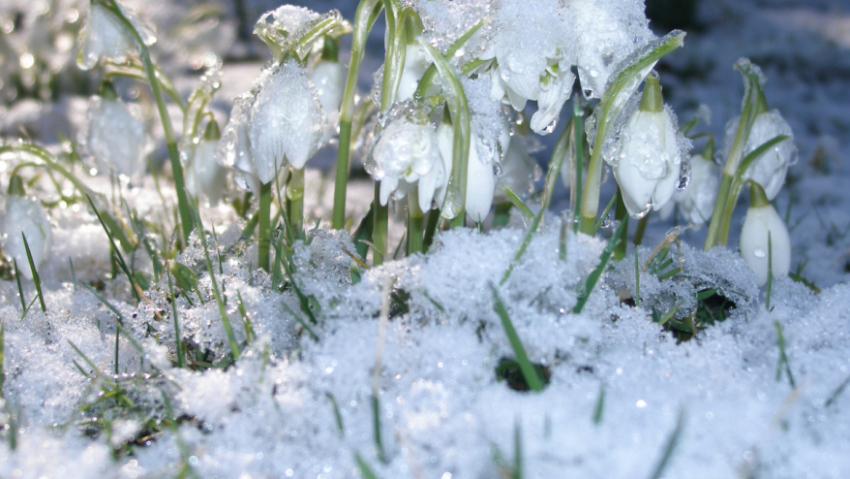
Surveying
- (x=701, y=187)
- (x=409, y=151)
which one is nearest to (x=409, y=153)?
(x=409, y=151)

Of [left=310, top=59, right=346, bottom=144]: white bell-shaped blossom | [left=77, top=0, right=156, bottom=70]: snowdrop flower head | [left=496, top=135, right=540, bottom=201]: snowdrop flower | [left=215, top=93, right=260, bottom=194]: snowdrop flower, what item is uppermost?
[left=77, top=0, right=156, bottom=70]: snowdrop flower head

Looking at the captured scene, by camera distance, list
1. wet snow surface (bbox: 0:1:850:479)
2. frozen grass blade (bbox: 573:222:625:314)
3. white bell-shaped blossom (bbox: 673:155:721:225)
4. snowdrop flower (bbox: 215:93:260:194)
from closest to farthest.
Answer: wet snow surface (bbox: 0:1:850:479) < frozen grass blade (bbox: 573:222:625:314) < snowdrop flower (bbox: 215:93:260:194) < white bell-shaped blossom (bbox: 673:155:721:225)

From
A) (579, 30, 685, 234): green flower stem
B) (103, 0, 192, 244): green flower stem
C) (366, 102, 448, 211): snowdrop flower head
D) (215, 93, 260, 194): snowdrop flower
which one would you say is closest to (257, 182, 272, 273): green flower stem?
(215, 93, 260, 194): snowdrop flower

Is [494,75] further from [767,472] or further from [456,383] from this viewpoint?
[767,472]

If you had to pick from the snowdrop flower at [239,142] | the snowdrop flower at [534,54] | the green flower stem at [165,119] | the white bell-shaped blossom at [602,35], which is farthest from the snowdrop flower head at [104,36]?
the white bell-shaped blossom at [602,35]

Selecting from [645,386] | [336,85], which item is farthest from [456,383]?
[336,85]

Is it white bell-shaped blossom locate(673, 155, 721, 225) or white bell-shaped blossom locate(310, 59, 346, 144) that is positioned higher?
white bell-shaped blossom locate(310, 59, 346, 144)

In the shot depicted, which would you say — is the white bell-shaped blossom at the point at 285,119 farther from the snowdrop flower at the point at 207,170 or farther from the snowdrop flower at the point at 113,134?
the snowdrop flower at the point at 113,134

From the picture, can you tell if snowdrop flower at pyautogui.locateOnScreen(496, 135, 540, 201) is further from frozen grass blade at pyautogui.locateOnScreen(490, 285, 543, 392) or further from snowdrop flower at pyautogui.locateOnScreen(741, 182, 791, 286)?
frozen grass blade at pyautogui.locateOnScreen(490, 285, 543, 392)
